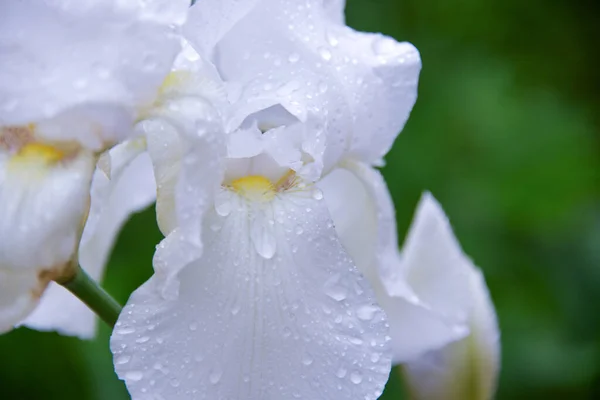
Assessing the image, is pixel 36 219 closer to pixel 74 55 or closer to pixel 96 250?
pixel 74 55

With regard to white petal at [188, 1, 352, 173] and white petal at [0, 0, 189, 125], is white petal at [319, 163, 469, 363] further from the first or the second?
white petal at [0, 0, 189, 125]

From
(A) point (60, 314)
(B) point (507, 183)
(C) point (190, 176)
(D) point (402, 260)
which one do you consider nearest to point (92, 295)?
(C) point (190, 176)

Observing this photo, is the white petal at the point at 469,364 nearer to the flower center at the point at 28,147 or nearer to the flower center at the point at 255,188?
the flower center at the point at 255,188

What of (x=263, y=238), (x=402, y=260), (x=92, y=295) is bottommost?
(x=402, y=260)

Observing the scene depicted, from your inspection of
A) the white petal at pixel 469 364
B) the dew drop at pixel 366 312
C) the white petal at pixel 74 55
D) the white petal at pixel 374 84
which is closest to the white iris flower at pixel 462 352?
the white petal at pixel 469 364

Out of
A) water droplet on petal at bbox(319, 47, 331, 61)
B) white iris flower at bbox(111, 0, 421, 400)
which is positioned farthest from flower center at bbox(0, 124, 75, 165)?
water droplet on petal at bbox(319, 47, 331, 61)

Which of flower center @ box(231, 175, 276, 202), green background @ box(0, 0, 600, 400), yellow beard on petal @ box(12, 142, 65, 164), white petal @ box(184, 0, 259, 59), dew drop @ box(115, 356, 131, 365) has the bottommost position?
green background @ box(0, 0, 600, 400)

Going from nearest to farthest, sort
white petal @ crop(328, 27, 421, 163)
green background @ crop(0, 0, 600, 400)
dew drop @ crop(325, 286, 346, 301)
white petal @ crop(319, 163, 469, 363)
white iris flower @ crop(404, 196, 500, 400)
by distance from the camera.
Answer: dew drop @ crop(325, 286, 346, 301) < white petal @ crop(328, 27, 421, 163) < white petal @ crop(319, 163, 469, 363) < white iris flower @ crop(404, 196, 500, 400) < green background @ crop(0, 0, 600, 400)
